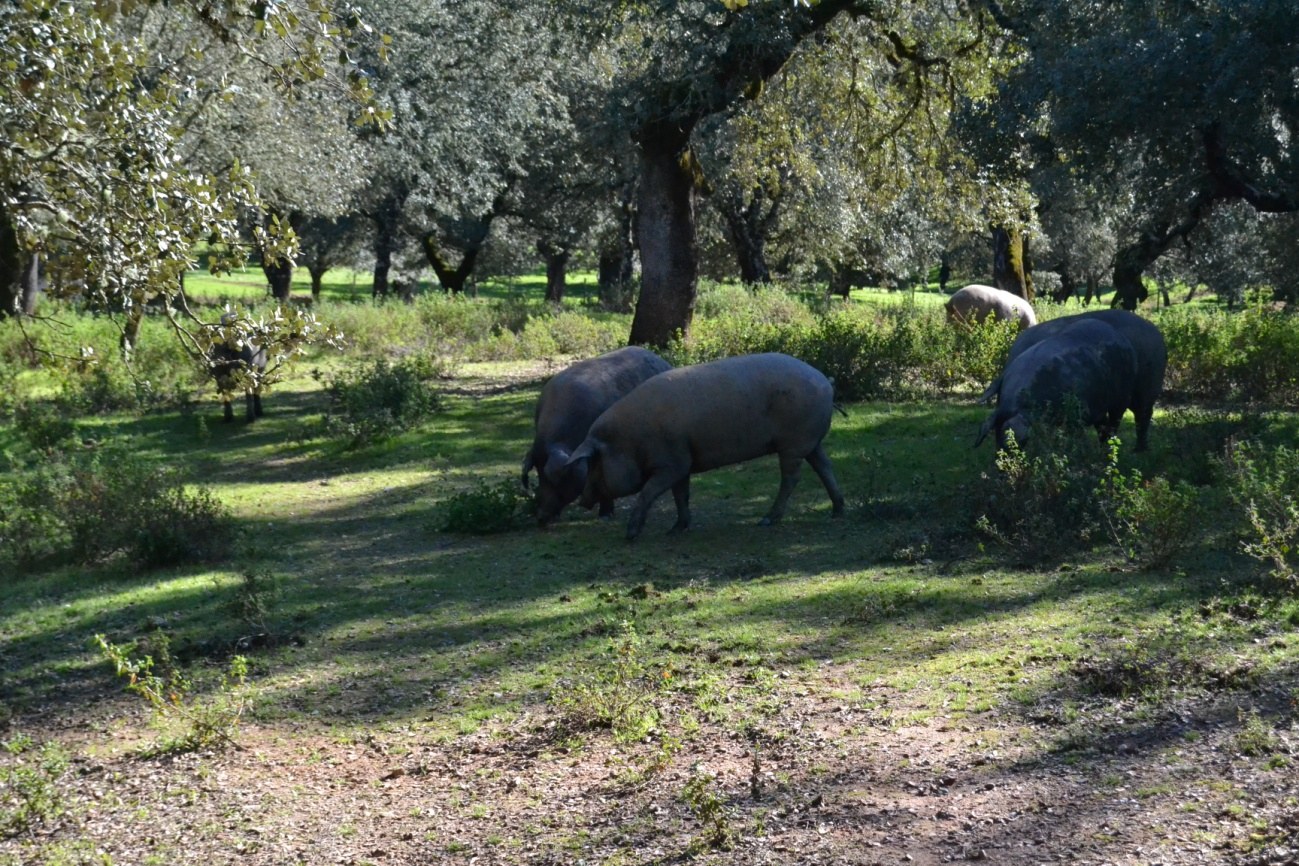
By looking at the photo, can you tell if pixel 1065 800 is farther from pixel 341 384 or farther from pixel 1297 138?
pixel 341 384

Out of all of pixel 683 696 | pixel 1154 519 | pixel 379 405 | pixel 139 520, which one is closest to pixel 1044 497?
pixel 1154 519

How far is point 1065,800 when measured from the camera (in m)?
5.61

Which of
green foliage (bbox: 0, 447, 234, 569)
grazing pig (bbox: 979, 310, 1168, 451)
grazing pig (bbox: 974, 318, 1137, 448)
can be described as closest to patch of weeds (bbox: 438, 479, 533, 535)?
green foliage (bbox: 0, 447, 234, 569)

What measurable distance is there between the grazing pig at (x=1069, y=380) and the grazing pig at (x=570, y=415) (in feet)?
12.5

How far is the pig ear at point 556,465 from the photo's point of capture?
1211 cm

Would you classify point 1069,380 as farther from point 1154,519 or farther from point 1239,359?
point 1239,359

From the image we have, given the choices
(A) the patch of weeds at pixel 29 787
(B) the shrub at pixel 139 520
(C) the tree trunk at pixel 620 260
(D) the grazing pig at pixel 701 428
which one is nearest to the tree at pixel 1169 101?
(D) the grazing pig at pixel 701 428

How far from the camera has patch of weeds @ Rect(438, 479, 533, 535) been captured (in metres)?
12.5

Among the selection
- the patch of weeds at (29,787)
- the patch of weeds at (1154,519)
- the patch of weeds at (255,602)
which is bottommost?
the patch of weeds at (29,787)

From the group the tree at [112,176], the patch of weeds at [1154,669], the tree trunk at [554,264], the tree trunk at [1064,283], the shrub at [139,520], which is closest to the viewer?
the patch of weeds at [1154,669]

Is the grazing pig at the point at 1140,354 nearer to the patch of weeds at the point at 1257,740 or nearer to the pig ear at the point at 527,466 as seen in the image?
the pig ear at the point at 527,466

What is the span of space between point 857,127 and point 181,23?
11.5 meters

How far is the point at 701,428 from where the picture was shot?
1174cm

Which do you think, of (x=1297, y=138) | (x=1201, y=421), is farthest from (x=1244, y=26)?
(x=1201, y=421)
